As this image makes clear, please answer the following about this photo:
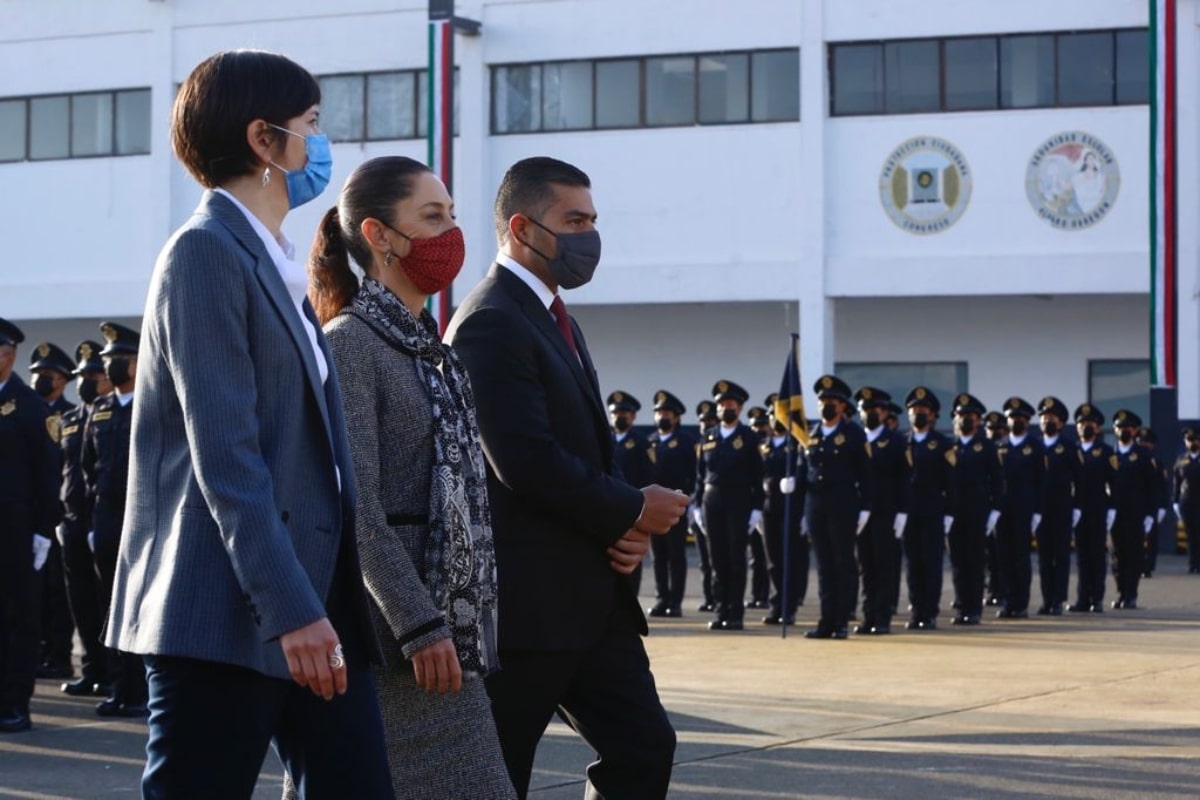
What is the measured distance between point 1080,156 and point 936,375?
4195 millimetres

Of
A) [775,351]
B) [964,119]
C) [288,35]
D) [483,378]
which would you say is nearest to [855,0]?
[964,119]

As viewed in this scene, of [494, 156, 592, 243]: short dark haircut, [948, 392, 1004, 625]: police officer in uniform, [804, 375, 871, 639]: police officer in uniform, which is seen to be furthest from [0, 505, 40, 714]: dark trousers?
[948, 392, 1004, 625]: police officer in uniform

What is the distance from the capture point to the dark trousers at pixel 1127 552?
17.7 meters

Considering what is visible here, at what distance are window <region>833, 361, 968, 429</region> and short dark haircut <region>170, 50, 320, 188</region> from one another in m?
26.9

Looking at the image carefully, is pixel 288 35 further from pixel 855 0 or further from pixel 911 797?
pixel 911 797

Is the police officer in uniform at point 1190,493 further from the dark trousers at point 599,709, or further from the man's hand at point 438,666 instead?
the man's hand at point 438,666

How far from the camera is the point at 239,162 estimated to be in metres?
3.45

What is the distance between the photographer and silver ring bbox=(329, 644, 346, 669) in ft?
10.5

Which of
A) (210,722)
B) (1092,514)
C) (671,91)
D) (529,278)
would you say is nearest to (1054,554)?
(1092,514)

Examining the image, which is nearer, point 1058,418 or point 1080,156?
point 1058,418

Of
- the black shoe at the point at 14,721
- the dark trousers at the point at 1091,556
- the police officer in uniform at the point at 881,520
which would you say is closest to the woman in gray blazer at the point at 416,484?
the black shoe at the point at 14,721

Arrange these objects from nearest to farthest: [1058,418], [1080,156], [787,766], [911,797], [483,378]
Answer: [483,378] < [911,797] < [787,766] < [1058,418] < [1080,156]

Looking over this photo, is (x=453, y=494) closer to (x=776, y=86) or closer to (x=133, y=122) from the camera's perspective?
(x=776, y=86)

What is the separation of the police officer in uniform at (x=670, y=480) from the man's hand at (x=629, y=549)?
11653 millimetres
